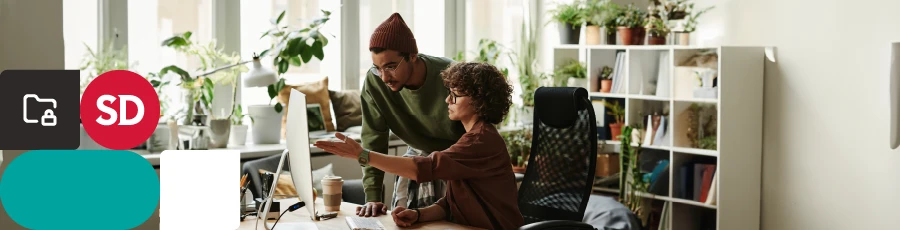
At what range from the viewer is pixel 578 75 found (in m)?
5.79

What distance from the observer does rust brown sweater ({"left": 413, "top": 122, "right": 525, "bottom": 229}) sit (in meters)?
2.62

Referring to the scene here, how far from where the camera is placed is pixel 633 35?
5359 millimetres

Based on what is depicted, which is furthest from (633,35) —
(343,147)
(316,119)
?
(343,147)

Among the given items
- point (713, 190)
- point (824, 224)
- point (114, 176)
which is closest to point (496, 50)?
point (713, 190)

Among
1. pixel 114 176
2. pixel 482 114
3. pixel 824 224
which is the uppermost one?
pixel 482 114

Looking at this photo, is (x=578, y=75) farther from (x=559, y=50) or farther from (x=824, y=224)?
(x=824, y=224)

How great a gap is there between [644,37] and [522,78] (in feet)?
3.30

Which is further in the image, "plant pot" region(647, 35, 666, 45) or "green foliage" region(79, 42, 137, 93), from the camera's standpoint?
"plant pot" region(647, 35, 666, 45)

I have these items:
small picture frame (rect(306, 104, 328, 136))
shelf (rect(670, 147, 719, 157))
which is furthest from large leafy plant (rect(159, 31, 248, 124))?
shelf (rect(670, 147, 719, 157))

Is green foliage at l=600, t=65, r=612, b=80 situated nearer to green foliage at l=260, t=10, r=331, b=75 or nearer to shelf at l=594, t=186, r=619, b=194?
shelf at l=594, t=186, r=619, b=194

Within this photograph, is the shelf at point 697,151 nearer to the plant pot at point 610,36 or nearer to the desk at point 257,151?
the plant pot at point 610,36

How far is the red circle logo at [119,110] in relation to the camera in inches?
152

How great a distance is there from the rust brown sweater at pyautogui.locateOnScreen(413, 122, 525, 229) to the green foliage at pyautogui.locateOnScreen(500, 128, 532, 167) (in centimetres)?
301

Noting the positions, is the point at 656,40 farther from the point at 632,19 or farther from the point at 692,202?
the point at 692,202
